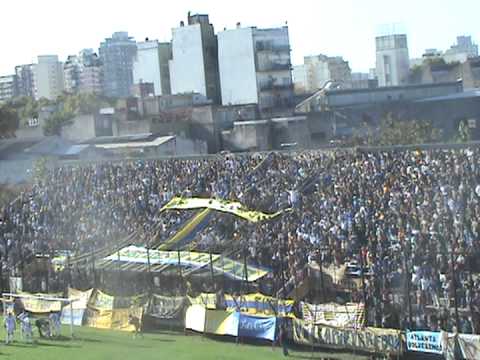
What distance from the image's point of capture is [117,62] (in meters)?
151

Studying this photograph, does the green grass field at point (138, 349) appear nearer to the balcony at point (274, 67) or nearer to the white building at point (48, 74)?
the balcony at point (274, 67)

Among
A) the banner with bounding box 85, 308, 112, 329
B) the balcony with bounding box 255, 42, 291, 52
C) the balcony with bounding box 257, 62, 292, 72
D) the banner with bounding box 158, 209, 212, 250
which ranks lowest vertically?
the banner with bounding box 85, 308, 112, 329

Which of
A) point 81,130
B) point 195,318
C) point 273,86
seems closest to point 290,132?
point 273,86

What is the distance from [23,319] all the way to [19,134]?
150ft

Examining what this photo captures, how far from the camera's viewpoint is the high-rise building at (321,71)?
123 metres

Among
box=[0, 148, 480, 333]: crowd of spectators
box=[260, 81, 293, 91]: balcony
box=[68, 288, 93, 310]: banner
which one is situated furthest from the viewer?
box=[260, 81, 293, 91]: balcony

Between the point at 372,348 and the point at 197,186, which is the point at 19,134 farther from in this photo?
the point at 372,348

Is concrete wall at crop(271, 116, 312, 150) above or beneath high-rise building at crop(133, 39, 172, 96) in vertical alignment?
beneath

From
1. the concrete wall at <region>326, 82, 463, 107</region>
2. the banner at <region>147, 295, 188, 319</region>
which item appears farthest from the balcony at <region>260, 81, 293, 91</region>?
the banner at <region>147, 295, 188, 319</region>

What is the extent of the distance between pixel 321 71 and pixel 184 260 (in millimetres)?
101296

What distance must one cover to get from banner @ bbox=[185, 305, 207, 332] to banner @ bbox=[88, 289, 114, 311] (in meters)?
3.07

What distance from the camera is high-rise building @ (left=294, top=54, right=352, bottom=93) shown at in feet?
405

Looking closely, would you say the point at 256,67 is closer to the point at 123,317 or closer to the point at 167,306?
the point at 123,317

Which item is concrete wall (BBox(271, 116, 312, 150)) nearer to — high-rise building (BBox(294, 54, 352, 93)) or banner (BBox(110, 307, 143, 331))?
banner (BBox(110, 307, 143, 331))
